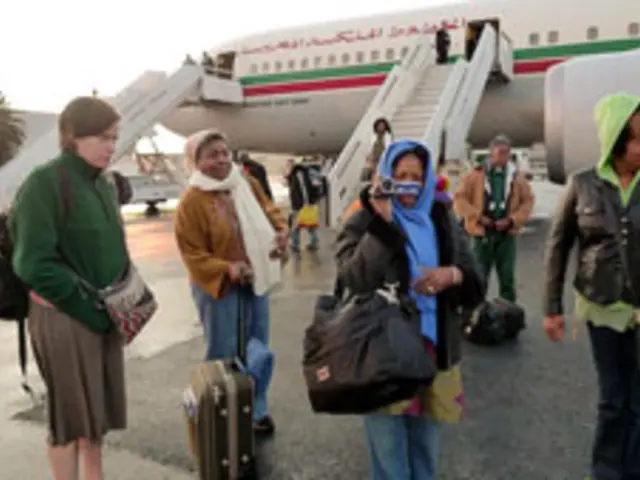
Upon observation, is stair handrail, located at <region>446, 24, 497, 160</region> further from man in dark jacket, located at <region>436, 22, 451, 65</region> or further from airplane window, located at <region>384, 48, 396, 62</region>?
airplane window, located at <region>384, 48, 396, 62</region>

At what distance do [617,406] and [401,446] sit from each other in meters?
1.02

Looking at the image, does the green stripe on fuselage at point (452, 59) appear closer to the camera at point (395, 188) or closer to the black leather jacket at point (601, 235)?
the black leather jacket at point (601, 235)

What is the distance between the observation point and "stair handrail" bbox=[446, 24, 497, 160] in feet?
40.1

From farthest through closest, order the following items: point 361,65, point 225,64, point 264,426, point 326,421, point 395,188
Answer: point 225,64, point 361,65, point 326,421, point 264,426, point 395,188

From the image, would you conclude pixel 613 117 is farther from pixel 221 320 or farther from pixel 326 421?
pixel 326 421

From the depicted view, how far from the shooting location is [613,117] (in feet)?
8.41

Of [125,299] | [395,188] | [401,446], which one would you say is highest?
[395,188]

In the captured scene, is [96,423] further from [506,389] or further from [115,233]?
[506,389]

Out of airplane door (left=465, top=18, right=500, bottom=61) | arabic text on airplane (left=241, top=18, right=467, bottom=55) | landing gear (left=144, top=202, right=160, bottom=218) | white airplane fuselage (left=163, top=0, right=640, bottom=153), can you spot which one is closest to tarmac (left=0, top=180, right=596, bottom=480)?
white airplane fuselage (left=163, top=0, right=640, bottom=153)

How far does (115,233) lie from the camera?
2590 millimetres

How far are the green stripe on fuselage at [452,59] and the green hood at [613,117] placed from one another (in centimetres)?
1237

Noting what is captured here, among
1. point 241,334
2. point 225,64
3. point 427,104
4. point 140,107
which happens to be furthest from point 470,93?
point 241,334

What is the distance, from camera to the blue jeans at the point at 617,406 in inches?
106

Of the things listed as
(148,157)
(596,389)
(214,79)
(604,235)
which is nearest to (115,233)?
(604,235)
